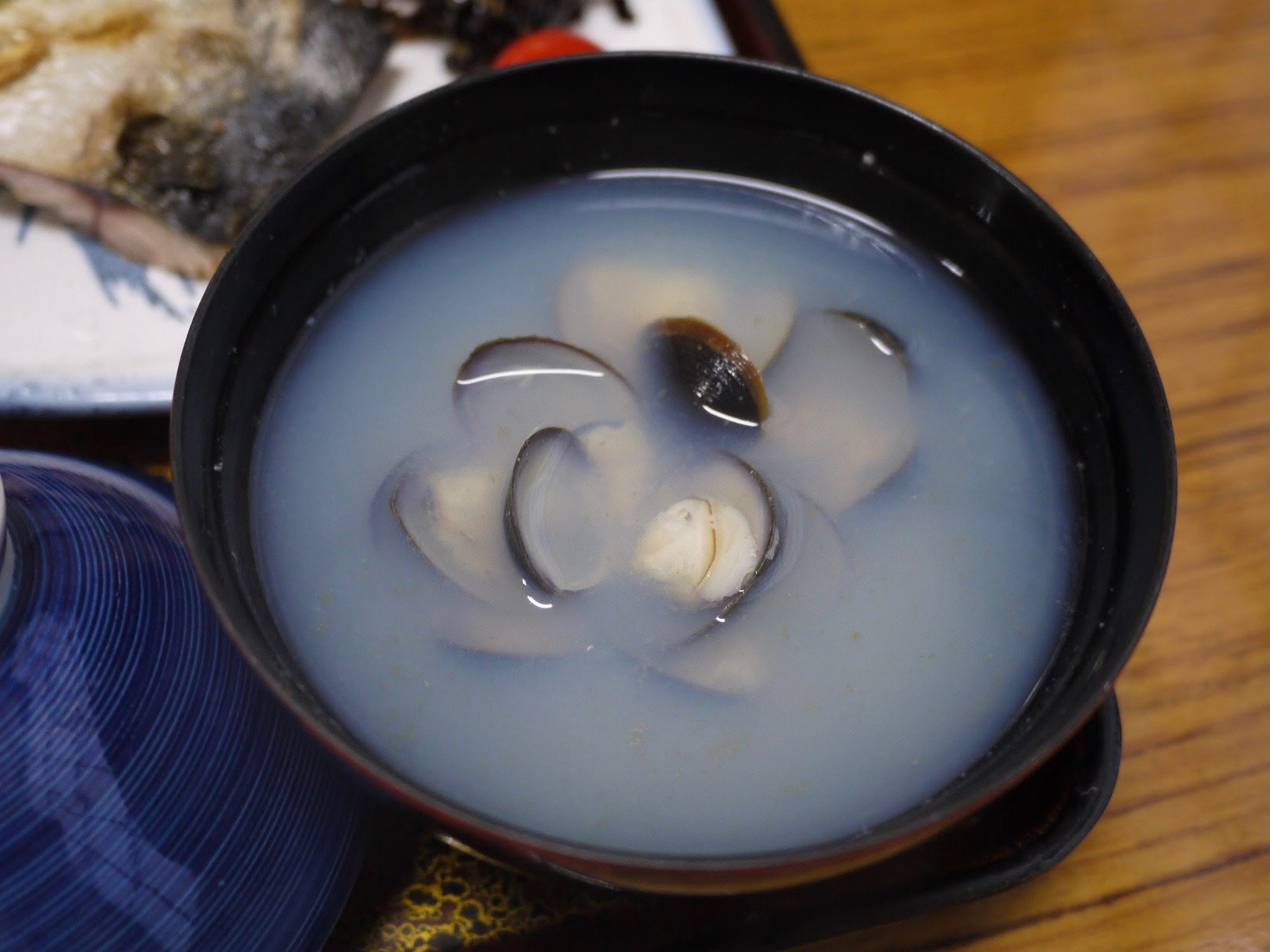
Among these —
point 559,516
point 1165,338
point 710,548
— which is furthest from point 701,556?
point 1165,338

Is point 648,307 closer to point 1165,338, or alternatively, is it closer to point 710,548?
point 710,548

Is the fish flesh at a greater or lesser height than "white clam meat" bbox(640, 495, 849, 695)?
greater

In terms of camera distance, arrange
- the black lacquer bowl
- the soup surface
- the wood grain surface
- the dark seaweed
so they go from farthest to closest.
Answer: the dark seaweed
the wood grain surface
the soup surface
the black lacquer bowl

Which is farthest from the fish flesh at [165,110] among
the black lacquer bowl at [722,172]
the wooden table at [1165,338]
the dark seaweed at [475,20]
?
the black lacquer bowl at [722,172]

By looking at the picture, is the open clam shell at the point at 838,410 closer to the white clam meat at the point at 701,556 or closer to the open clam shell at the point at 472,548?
the white clam meat at the point at 701,556

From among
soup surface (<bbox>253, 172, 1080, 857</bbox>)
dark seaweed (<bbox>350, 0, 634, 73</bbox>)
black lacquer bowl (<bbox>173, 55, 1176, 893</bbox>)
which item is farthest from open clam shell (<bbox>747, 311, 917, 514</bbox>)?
dark seaweed (<bbox>350, 0, 634, 73</bbox>)

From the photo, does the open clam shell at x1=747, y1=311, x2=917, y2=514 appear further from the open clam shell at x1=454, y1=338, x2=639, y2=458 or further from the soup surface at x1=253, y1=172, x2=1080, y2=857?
the open clam shell at x1=454, y1=338, x2=639, y2=458

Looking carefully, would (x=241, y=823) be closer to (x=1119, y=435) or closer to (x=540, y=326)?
(x=540, y=326)
